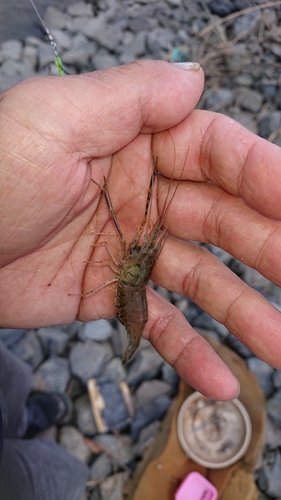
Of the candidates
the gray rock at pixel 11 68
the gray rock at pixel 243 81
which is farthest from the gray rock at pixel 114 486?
the gray rock at pixel 243 81

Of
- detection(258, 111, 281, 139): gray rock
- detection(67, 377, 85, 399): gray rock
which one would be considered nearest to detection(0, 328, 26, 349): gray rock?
detection(67, 377, 85, 399): gray rock

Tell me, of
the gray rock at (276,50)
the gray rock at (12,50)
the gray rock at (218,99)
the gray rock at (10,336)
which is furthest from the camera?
the gray rock at (276,50)

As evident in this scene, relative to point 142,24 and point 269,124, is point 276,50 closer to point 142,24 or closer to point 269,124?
point 269,124

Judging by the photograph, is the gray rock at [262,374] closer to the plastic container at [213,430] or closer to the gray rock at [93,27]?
the plastic container at [213,430]

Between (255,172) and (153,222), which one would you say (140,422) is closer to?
(153,222)

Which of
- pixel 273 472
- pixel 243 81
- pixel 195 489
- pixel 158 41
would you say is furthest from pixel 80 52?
pixel 273 472

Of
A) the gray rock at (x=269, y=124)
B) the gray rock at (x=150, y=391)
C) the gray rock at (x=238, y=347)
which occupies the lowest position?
the gray rock at (x=150, y=391)
